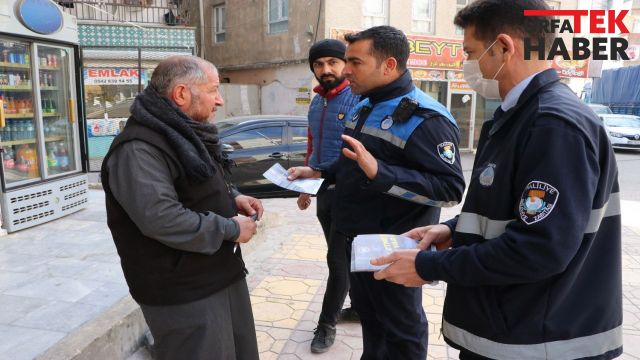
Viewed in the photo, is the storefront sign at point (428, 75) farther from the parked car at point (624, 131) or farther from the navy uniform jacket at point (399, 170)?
the navy uniform jacket at point (399, 170)

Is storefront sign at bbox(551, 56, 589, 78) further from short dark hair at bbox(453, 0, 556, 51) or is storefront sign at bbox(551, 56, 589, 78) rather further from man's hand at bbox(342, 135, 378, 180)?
short dark hair at bbox(453, 0, 556, 51)

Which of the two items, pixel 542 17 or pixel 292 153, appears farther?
pixel 292 153

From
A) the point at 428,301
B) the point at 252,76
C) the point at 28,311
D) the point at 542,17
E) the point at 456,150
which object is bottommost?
the point at 428,301

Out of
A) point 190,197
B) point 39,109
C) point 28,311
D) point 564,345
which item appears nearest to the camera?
point 564,345

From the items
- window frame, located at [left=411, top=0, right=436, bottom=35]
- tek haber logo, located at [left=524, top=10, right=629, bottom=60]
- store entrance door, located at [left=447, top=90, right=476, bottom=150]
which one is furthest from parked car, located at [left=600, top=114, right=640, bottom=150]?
tek haber logo, located at [left=524, top=10, right=629, bottom=60]

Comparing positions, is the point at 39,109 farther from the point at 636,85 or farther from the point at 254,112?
the point at 636,85

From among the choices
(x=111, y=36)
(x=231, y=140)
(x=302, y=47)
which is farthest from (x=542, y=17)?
(x=302, y=47)

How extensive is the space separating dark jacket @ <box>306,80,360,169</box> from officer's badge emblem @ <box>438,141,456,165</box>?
1.01m

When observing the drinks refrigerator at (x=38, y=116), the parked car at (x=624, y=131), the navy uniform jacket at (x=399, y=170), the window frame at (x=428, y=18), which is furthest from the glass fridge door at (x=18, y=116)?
the parked car at (x=624, y=131)

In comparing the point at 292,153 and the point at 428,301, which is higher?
the point at 292,153

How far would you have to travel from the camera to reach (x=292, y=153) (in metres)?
8.03

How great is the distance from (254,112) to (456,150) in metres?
13.8

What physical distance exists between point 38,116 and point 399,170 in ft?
16.6

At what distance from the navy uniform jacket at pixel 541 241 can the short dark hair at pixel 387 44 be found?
1.03 metres
